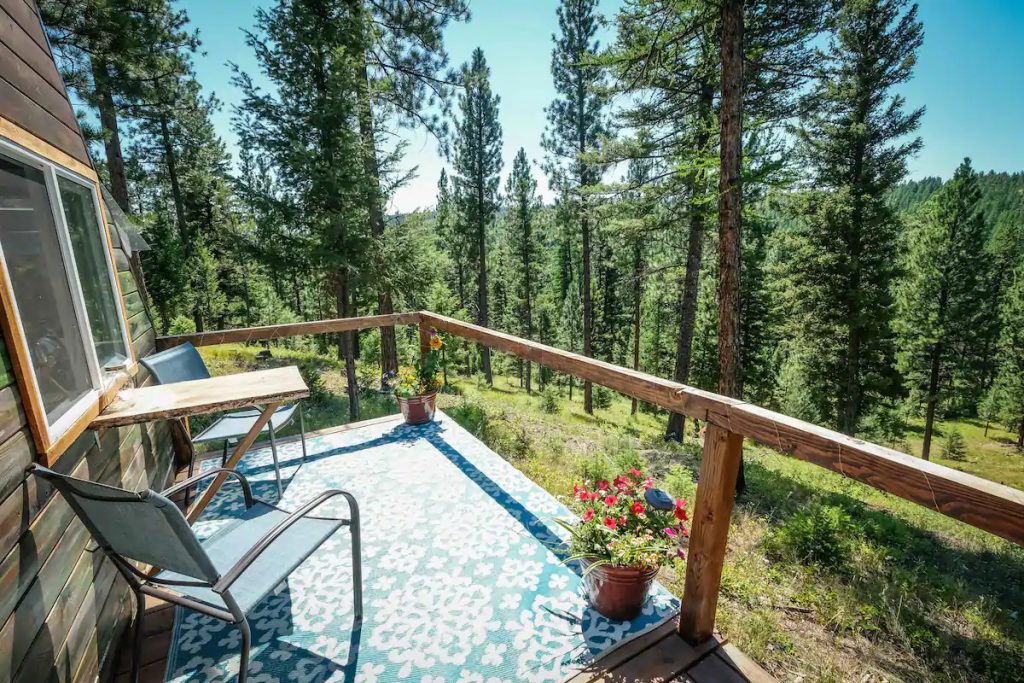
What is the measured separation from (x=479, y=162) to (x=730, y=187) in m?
12.6

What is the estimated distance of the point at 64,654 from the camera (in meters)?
1.47

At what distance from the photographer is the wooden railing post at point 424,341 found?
4676 millimetres

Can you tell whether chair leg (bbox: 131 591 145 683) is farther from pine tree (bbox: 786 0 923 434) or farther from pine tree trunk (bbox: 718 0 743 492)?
pine tree (bbox: 786 0 923 434)

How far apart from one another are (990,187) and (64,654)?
4309 inches

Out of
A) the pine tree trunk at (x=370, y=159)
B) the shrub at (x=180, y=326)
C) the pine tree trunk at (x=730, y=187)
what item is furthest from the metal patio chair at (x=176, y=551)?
the shrub at (x=180, y=326)

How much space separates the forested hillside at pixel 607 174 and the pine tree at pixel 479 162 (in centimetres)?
8

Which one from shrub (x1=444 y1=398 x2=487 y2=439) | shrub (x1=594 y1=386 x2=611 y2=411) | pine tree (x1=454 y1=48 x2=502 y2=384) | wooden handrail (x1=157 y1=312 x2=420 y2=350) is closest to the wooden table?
wooden handrail (x1=157 y1=312 x2=420 y2=350)

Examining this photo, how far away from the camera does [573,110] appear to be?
1357cm

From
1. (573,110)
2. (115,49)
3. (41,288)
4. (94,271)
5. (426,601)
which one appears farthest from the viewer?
(573,110)

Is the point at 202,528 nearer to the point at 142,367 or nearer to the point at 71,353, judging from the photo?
the point at 142,367

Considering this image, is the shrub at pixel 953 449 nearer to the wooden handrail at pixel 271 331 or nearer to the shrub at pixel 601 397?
the shrub at pixel 601 397

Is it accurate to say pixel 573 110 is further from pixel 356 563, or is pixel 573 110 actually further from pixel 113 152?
pixel 356 563

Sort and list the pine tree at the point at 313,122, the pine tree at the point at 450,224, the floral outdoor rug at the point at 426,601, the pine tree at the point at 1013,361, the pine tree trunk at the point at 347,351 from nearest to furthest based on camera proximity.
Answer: the floral outdoor rug at the point at 426,601 → the pine tree at the point at 313,122 → the pine tree trunk at the point at 347,351 → the pine tree at the point at 450,224 → the pine tree at the point at 1013,361

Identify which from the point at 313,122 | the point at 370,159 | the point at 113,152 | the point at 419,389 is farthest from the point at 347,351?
the point at 113,152
